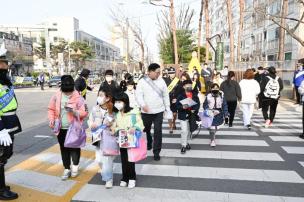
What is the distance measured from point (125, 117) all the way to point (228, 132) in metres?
4.96

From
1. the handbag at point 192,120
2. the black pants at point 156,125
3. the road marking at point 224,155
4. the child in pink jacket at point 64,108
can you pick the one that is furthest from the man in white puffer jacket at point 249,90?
the child in pink jacket at point 64,108

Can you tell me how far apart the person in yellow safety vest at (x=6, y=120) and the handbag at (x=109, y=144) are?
1221 mm

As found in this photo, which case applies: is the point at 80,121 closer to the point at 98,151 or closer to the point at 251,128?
the point at 98,151

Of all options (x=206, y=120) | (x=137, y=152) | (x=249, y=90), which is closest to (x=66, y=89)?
(x=137, y=152)

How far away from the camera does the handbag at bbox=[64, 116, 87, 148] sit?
15.7 ft

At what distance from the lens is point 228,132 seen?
28.9 feet

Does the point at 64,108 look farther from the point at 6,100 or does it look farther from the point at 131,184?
the point at 131,184

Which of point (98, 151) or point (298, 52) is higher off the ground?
point (298, 52)

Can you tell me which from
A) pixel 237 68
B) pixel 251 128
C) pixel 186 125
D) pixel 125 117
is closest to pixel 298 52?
pixel 237 68

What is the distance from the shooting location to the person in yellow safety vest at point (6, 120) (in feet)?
13.6

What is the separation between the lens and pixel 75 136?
4805mm

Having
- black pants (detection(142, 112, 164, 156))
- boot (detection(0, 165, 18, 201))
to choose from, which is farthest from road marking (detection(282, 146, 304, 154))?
boot (detection(0, 165, 18, 201))

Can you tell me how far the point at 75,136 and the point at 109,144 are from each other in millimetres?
626

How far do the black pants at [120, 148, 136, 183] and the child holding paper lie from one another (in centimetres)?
198
